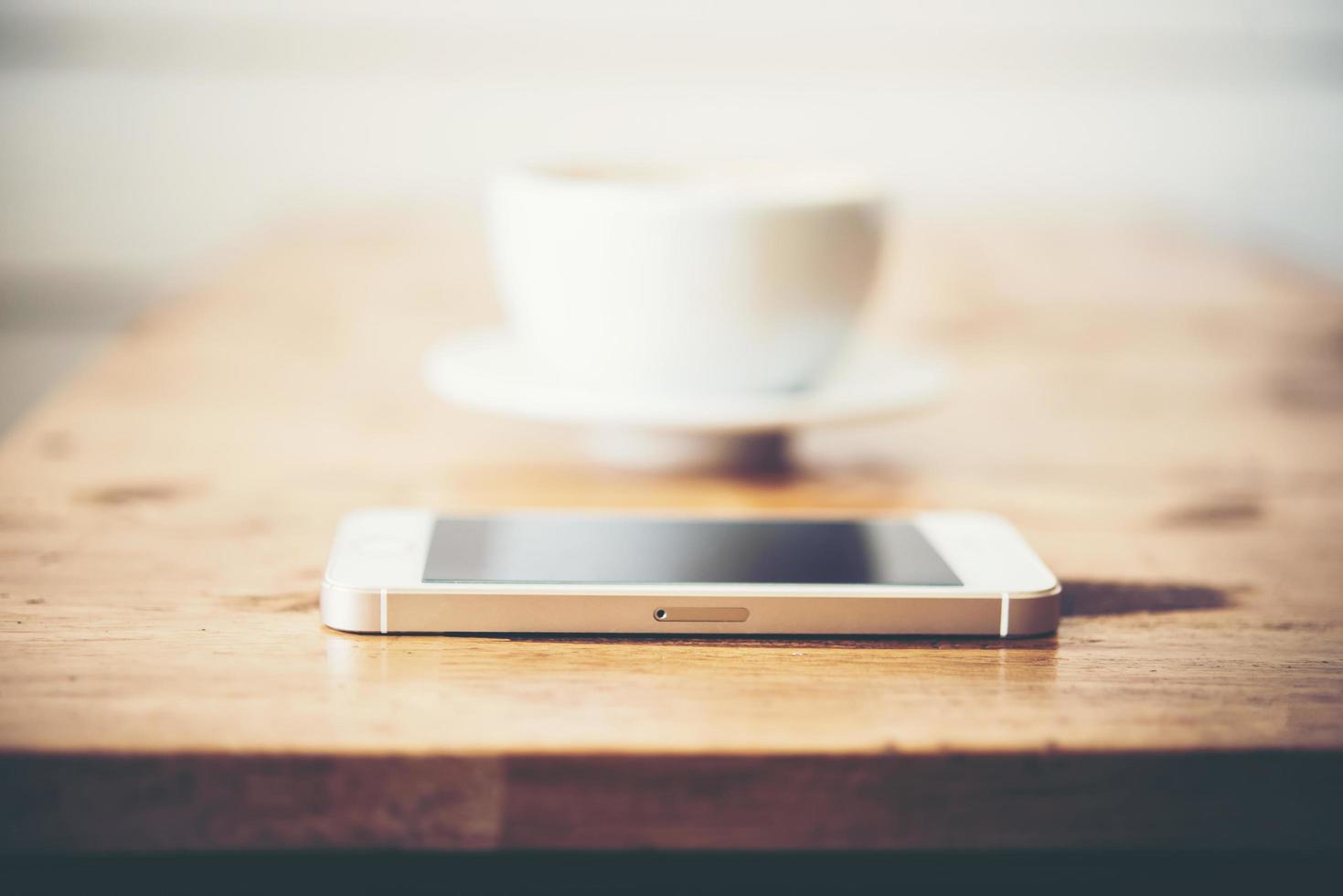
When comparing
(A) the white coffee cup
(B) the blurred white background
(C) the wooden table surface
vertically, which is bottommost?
(C) the wooden table surface

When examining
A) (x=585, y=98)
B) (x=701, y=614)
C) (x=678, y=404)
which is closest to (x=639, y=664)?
(x=701, y=614)

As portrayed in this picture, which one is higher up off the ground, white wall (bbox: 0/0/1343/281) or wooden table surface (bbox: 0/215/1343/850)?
white wall (bbox: 0/0/1343/281)

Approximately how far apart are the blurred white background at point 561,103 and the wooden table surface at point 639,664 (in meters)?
1.34

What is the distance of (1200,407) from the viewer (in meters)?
0.69

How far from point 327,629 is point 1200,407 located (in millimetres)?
511

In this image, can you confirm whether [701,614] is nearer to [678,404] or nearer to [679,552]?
[679,552]

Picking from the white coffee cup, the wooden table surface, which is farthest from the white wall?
the white coffee cup

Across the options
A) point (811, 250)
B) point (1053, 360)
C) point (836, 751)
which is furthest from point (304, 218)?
point (836, 751)

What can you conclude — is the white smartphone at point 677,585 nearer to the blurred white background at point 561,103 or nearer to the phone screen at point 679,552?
the phone screen at point 679,552

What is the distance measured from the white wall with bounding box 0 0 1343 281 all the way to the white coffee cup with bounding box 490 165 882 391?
4.87 ft

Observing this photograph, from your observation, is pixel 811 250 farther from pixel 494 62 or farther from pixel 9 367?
pixel 9 367

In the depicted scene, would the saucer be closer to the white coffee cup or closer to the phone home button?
the white coffee cup

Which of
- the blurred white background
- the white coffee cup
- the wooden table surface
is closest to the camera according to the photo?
the wooden table surface

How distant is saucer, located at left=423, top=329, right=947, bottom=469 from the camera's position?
518 mm
